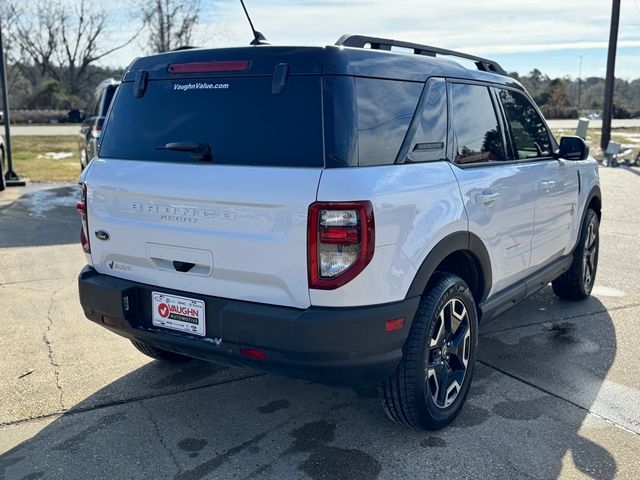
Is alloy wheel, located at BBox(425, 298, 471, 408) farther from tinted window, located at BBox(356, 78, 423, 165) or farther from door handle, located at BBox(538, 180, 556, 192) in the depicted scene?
door handle, located at BBox(538, 180, 556, 192)

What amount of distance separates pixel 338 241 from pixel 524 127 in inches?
96.3

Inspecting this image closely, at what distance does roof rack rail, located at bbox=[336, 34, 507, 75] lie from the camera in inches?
130

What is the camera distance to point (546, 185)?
4.56m

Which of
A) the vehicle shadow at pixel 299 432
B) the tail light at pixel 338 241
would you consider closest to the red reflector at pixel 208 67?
the tail light at pixel 338 241

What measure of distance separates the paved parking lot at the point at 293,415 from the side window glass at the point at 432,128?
1481 mm

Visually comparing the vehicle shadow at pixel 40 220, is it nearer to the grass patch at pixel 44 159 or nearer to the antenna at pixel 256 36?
the grass patch at pixel 44 159

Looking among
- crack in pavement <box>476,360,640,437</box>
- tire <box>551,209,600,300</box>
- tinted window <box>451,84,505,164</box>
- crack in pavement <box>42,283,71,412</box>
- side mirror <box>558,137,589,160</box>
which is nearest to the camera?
crack in pavement <box>476,360,640,437</box>

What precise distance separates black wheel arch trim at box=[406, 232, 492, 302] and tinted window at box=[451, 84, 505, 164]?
0.48 metres

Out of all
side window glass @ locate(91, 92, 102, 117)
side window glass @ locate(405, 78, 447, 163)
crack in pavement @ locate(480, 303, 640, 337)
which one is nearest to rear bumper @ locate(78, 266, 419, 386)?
side window glass @ locate(405, 78, 447, 163)

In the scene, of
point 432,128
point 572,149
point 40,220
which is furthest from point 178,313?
point 40,220

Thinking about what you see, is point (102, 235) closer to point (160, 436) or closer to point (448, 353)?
point (160, 436)

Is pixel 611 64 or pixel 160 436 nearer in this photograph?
pixel 160 436

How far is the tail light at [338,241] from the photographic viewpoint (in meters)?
2.78

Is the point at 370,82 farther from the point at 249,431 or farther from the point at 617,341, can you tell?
the point at 617,341
